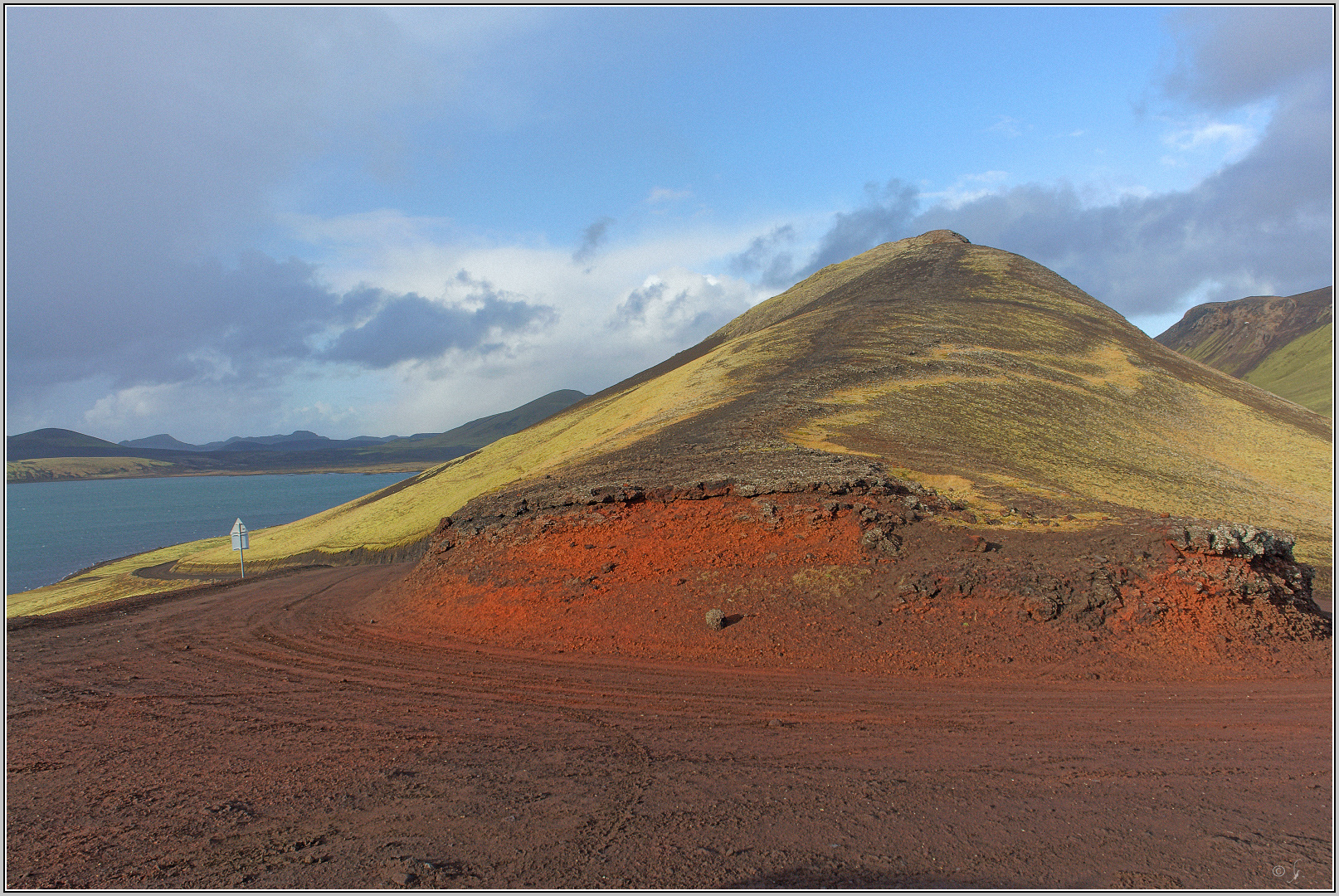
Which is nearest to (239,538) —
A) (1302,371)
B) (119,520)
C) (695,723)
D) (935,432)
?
(695,723)

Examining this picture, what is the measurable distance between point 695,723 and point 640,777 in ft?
6.54

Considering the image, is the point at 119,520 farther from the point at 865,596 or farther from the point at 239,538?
the point at 865,596

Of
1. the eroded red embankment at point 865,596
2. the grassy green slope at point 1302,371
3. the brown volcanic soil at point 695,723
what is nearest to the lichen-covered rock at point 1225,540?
the eroded red embankment at point 865,596

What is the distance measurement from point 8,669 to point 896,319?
47.3 metres

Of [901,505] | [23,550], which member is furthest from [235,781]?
[23,550]

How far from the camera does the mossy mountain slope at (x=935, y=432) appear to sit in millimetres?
21391

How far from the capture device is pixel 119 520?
102375 mm

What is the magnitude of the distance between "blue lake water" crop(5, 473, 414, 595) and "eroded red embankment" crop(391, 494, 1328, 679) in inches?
1042

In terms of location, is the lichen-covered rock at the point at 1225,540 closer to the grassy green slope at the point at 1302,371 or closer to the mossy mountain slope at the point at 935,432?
the mossy mountain slope at the point at 935,432

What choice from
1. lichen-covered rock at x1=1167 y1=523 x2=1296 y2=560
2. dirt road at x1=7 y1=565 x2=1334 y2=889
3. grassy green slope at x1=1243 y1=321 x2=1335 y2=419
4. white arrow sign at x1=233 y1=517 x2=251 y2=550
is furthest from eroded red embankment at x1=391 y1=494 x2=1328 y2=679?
grassy green slope at x1=1243 y1=321 x2=1335 y2=419

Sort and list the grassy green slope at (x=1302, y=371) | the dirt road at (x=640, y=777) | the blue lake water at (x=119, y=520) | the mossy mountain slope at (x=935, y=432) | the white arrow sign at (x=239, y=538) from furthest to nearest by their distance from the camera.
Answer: the grassy green slope at (x=1302, y=371) → the blue lake water at (x=119, y=520) → the white arrow sign at (x=239, y=538) → the mossy mountain slope at (x=935, y=432) → the dirt road at (x=640, y=777)

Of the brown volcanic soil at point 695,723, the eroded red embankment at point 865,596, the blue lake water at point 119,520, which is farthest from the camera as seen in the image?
the blue lake water at point 119,520

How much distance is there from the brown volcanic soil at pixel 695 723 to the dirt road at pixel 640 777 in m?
0.04

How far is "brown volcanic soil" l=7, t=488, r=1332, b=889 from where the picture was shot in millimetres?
6980
